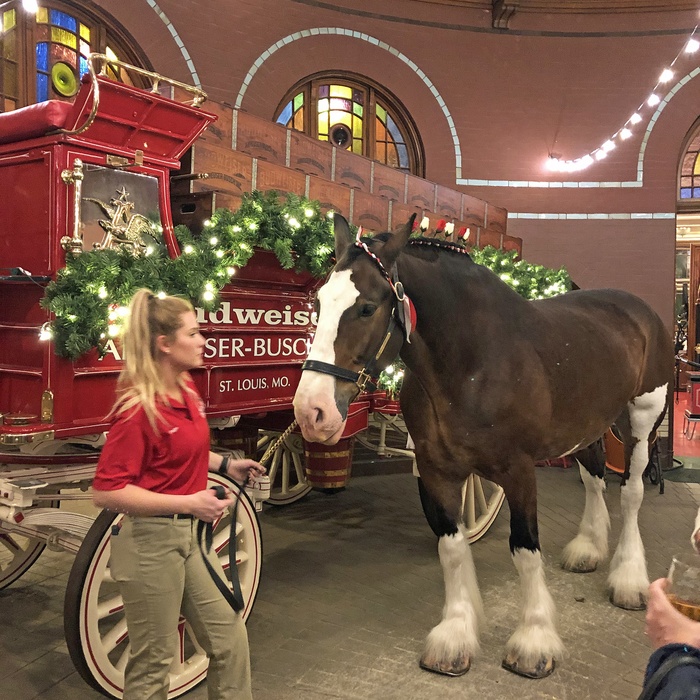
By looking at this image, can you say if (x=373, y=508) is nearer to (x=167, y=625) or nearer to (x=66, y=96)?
(x=167, y=625)

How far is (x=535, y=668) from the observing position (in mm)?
2895

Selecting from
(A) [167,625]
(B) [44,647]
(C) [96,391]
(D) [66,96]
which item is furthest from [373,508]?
(D) [66,96]

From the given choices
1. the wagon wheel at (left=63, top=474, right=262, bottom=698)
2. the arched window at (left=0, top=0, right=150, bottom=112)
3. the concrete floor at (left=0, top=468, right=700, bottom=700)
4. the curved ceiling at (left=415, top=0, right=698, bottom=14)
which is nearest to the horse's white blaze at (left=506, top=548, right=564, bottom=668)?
the concrete floor at (left=0, top=468, right=700, bottom=700)

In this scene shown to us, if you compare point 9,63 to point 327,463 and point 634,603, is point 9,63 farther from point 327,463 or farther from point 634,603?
point 634,603

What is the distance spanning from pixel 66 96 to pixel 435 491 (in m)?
6.07

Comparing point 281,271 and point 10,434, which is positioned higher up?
point 281,271

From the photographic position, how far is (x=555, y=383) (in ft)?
10.4

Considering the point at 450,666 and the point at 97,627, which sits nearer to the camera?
the point at 97,627

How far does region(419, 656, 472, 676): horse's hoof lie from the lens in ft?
9.61

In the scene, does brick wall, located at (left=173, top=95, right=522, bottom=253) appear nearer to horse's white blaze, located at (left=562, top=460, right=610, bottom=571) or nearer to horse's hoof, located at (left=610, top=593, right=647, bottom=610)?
horse's white blaze, located at (left=562, top=460, right=610, bottom=571)

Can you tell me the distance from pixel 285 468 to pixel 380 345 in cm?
307

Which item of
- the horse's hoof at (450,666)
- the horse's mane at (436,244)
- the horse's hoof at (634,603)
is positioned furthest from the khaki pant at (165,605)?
the horse's hoof at (634,603)

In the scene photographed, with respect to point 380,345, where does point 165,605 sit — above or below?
below

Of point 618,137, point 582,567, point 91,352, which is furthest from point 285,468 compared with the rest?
point 618,137
